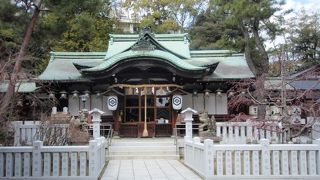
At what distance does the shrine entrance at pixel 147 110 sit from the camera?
21.4 metres

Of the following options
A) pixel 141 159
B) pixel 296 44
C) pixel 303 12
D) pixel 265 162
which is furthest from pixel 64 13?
pixel 303 12

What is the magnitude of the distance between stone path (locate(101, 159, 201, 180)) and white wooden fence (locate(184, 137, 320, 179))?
34.8 inches

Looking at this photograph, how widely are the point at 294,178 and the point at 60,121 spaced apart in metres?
9.12

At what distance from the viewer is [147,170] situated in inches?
480

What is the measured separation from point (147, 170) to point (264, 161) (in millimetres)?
3763

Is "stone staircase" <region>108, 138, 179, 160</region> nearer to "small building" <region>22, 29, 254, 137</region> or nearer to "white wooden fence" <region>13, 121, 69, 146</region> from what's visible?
"white wooden fence" <region>13, 121, 69, 146</region>

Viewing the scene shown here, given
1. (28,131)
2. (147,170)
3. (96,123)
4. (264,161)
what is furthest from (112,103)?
(264,161)

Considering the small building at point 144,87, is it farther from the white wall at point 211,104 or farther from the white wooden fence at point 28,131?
the white wooden fence at point 28,131

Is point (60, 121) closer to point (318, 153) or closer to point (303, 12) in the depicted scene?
point (318, 153)

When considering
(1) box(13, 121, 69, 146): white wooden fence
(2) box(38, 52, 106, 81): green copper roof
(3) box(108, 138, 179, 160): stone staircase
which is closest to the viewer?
(1) box(13, 121, 69, 146): white wooden fence

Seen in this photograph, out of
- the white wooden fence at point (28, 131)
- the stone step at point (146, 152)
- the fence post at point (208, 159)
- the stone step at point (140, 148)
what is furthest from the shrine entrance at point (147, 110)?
the fence post at point (208, 159)

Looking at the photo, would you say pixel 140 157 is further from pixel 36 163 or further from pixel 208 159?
pixel 36 163

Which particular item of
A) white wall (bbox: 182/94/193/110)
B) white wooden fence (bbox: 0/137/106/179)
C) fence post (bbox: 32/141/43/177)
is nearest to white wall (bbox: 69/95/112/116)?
white wall (bbox: 182/94/193/110)

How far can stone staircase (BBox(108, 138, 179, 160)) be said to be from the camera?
1572cm
